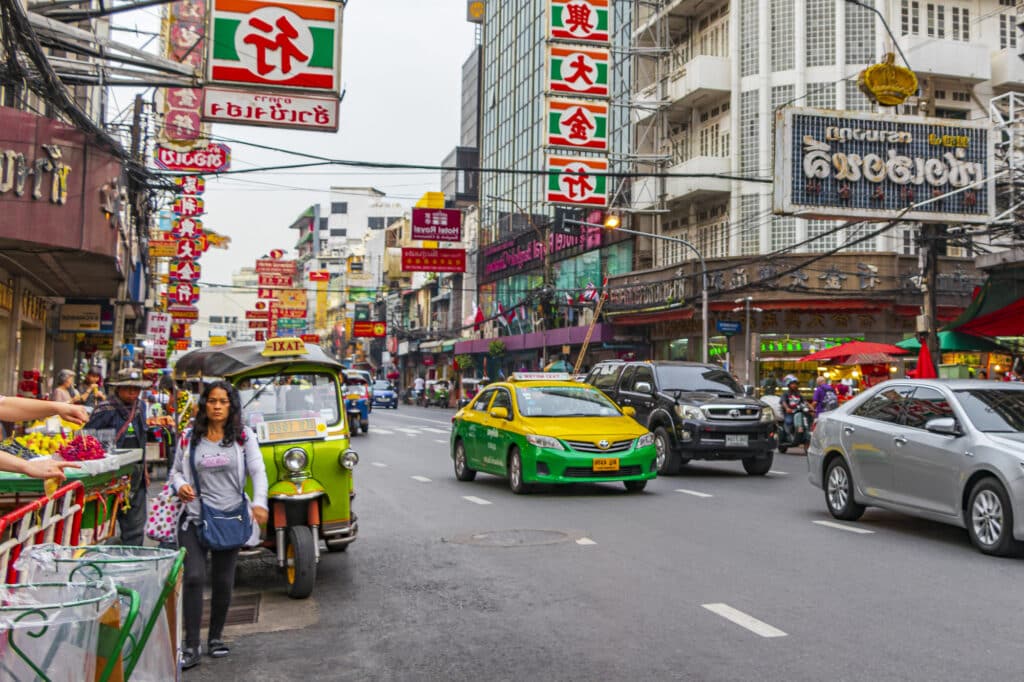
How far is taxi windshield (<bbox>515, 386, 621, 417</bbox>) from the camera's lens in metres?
15.4

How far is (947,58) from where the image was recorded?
35562 millimetres

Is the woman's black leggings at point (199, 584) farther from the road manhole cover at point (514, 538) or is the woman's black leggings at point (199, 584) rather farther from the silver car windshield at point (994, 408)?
the silver car windshield at point (994, 408)

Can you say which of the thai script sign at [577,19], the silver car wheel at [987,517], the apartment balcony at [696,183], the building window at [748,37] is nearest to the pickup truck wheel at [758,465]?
the silver car wheel at [987,517]

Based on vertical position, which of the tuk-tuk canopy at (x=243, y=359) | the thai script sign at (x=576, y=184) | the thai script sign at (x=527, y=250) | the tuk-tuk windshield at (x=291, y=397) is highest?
the thai script sign at (x=527, y=250)

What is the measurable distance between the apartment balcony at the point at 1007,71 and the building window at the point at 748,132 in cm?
833

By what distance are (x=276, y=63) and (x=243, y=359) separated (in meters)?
5.80

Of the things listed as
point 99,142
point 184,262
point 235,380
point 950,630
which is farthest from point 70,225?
point 184,262

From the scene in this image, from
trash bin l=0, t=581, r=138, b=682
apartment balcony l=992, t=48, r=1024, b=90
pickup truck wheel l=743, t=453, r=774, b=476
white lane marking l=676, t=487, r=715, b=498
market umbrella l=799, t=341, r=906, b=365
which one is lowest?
white lane marking l=676, t=487, r=715, b=498

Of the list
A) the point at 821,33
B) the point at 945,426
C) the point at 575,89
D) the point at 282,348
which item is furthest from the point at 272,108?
the point at 821,33

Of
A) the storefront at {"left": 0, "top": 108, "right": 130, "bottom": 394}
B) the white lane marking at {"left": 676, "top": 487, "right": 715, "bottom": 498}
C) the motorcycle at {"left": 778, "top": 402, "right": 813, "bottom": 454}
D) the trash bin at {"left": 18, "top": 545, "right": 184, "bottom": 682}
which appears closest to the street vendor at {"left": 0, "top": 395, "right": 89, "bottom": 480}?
the trash bin at {"left": 18, "top": 545, "right": 184, "bottom": 682}

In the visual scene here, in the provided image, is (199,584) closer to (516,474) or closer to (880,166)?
(516,474)

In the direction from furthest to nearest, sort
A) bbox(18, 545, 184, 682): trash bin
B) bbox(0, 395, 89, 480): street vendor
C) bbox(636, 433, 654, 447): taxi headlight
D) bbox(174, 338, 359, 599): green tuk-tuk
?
1. bbox(636, 433, 654, 447): taxi headlight
2. bbox(174, 338, 359, 599): green tuk-tuk
3. bbox(0, 395, 89, 480): street vendor
4. bbox(18, 545, 184, 682): trash bin

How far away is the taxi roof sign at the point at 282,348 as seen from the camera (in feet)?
29.4

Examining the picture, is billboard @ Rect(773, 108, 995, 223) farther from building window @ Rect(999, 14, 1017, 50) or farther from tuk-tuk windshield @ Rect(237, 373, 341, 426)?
building window @ Rect(999, 14, 1017, 50)
